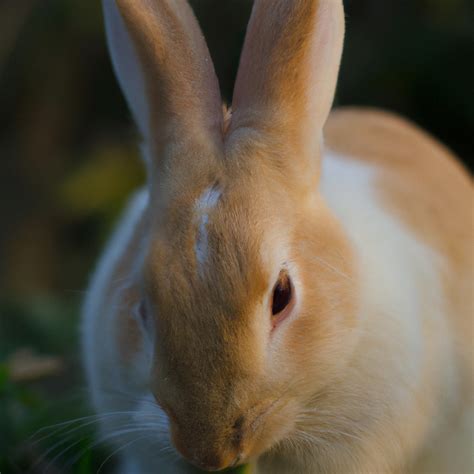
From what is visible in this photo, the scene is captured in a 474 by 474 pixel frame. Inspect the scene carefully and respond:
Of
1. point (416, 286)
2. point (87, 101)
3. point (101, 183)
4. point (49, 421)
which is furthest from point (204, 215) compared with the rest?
point (87, 101)

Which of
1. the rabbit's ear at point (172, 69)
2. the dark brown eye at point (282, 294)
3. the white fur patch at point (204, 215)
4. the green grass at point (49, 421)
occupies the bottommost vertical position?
the green grass at point (49, 421)

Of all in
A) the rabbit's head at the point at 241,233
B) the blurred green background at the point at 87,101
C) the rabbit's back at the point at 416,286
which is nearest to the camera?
the rabbit's head at the point at 241,233

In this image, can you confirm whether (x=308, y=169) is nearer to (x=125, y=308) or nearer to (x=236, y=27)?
(x=125, y=308)

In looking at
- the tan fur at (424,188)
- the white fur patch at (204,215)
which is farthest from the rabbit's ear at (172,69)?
the tan fur at (424,188)

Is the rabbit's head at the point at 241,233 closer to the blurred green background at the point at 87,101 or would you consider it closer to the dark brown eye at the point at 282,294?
the dark brown eye at the point at 282,294

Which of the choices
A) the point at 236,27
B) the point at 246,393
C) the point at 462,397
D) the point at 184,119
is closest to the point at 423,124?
the point at 236,27

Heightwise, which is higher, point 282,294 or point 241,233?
point 241,233

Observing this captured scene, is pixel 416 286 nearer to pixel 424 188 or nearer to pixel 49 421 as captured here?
pixel 424 188

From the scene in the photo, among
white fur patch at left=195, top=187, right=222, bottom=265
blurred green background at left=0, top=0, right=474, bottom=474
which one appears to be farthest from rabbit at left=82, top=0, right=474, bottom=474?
blurred green background at left=0, top=0, right=474, bottom=474
